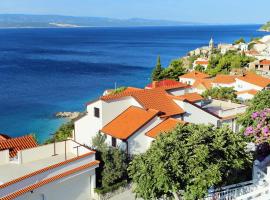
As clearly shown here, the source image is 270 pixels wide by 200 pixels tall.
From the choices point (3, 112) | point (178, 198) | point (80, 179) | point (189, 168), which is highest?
point (189, 168)

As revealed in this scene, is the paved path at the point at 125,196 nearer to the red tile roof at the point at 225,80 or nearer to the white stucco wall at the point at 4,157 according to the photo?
the white stucco wall at the point at 4,157

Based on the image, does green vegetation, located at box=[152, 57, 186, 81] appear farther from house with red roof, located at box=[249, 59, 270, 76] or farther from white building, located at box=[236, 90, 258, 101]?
white building, located at box=[236, 90, 258, 101]

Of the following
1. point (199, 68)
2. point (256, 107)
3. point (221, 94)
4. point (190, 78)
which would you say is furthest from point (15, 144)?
point (199, 68)

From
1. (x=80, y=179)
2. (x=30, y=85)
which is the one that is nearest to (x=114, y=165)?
(x=80, y=179)

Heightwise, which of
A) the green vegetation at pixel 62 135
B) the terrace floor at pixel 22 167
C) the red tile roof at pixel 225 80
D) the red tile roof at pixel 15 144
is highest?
the red tile roof at pixel 225 80

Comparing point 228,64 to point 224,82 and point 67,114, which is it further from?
point 67,114

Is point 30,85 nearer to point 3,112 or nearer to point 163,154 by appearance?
point 3,112

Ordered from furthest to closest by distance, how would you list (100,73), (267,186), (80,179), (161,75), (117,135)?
(100,73), (161,75), (117,135), (80,179), (267,186)

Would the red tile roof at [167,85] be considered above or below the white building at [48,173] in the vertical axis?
above

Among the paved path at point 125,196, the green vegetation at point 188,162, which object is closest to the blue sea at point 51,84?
the paved path at point 125,196
